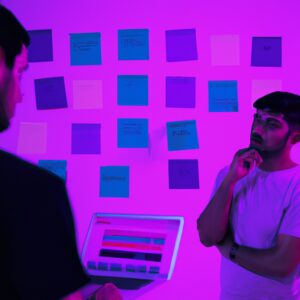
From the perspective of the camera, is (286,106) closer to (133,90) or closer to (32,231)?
(133,90)

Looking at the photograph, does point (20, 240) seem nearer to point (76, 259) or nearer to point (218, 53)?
point (76, 259)

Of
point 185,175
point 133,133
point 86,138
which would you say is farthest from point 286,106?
point 86,138

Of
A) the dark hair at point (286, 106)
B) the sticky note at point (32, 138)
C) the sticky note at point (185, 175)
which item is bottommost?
the sticky note at point (185, 175)

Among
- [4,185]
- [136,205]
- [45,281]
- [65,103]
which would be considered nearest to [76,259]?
[45,281]

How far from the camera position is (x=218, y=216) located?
1495mm

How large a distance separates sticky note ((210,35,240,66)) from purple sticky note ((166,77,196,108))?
0.15m

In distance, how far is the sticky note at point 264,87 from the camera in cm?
188

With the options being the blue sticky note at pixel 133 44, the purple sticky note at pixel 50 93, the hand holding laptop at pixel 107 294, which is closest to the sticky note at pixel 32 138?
the purple sticky note at pixel 50 93

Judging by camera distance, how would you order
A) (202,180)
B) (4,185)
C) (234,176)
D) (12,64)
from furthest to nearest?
Result: (202,180) < (234,176) < (12,64) < (4,185)

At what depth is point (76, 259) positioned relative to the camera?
728 millimetres

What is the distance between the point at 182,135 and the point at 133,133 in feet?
0.73

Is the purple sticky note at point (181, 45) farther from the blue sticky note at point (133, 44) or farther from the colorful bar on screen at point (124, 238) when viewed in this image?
the colorful bar on screen at point (124, 238)

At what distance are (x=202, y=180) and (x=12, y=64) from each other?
4.18 ft

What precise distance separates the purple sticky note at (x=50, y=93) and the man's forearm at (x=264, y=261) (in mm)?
1073
